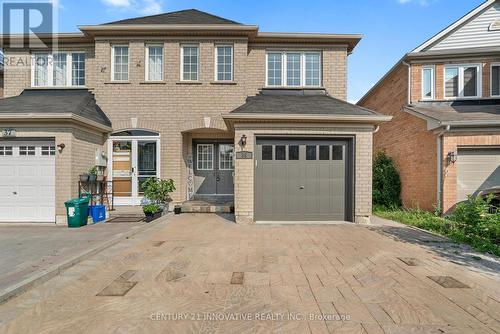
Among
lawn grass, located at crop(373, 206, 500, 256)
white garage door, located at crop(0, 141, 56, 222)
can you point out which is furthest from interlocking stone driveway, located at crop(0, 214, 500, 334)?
white garage door, located at crop(0, 141, 56, 222)

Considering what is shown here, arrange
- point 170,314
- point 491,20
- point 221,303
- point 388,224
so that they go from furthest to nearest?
point 491,20, point 388,224, point 221,303, point 170,314

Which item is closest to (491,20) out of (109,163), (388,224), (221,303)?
(388,224)

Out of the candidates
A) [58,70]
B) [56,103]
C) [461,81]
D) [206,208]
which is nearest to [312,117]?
[206,208]

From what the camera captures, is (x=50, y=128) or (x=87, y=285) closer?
(x=87, y=285)

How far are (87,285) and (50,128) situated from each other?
6640mm

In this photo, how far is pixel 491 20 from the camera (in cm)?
1312

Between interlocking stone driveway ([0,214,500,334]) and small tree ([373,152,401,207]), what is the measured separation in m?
6.98

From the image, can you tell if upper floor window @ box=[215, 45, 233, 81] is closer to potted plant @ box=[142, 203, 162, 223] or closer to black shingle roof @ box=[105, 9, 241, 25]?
black shingle roof @ box=[105, 9, 241, 25]

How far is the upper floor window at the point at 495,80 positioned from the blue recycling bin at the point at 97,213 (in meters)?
17.4

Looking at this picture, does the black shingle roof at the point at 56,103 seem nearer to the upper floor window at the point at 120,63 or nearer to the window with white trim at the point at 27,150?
the window with white trim at the point at 27,150

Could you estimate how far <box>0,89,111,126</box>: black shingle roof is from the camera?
341 inches

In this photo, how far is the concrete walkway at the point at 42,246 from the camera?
4.32m

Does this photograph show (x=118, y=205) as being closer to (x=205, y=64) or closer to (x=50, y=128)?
(x=50, y=128)

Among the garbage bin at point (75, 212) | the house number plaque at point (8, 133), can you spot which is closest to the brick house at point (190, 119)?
the house number plaque at point (8, 133)
